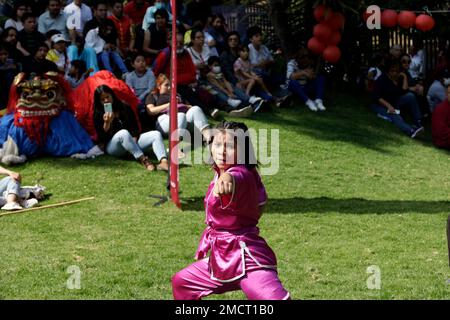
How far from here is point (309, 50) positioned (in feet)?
43.2

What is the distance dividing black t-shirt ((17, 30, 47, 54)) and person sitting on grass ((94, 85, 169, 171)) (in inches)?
52.3

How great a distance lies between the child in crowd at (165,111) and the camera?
1056 cm

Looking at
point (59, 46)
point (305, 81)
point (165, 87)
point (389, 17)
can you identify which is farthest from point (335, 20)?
point (59, 46)

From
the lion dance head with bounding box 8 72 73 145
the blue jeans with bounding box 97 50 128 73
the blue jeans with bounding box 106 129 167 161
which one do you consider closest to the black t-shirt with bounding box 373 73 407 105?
the blue jeans with bounding box 97 50 128 73

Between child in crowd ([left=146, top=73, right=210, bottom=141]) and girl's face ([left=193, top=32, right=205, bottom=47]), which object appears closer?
child in crowd ([left=146, top=73, right=210, bottom=141])

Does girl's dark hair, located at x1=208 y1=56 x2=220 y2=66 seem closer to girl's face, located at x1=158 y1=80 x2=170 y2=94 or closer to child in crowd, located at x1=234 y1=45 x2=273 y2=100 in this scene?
child in crowd, located at x1=234 y1=45 x2=273 y2=100

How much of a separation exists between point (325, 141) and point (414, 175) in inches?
51.3

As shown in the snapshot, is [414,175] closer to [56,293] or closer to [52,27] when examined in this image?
[52,27]

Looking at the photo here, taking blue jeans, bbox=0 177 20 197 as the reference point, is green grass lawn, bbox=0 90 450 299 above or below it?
below

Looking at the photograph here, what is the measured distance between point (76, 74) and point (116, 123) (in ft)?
3.54

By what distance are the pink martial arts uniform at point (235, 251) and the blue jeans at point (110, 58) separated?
6530 millimetres

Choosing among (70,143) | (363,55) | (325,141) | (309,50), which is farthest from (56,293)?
(363,55)

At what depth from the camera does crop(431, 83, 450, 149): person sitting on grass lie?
12281mm

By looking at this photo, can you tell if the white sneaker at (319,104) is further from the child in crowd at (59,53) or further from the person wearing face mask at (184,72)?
the child in crowd at (59,53)
